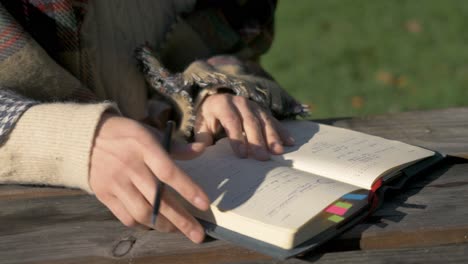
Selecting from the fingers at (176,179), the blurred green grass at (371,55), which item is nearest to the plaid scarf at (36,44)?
the fingers at (176,179)

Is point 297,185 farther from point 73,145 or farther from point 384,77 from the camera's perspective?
point 384,77

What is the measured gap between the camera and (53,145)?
1.31m

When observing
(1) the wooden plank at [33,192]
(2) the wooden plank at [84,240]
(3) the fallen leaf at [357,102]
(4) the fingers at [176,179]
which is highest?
(4) the fingers at [176,179]

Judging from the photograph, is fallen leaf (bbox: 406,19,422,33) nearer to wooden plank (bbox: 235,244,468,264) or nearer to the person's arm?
the person's arm

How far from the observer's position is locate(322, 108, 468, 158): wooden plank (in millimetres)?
1606

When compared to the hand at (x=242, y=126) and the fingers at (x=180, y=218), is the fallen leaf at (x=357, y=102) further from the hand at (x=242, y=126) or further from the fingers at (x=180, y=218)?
the fingers at (x=180, y=218)

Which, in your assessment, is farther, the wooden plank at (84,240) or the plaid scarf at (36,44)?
the plaid scarf at (36,44)

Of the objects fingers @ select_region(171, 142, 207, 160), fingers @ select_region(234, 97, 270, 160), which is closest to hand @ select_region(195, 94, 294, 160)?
fingers @ select_region(234, 97, 270, 160)

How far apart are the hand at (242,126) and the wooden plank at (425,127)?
30 centimetres

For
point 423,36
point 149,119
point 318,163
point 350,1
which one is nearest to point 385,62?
point 423,36

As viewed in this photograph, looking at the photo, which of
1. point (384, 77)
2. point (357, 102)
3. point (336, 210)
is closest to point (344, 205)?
point (336, 210)

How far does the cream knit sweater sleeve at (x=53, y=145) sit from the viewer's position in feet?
4.12

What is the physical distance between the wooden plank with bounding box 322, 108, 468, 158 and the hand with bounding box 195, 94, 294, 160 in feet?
0.97

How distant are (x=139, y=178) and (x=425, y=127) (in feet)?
Answer: 2.70
